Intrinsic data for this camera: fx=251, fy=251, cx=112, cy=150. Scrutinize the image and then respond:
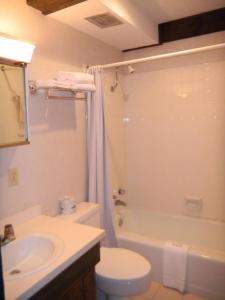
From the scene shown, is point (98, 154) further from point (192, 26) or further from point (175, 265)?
point (192, 26)

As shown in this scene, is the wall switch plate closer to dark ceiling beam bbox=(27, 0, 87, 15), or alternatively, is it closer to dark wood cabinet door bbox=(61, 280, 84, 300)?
dark wood cabinet door bbox=(61, 280, 84, 300)

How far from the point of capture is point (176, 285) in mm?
2211

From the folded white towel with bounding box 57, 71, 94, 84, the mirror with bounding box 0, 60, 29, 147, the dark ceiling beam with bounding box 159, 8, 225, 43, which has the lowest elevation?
the mirror with bounding box 0, 60, 29, 147

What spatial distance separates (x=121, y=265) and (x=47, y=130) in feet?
3.72

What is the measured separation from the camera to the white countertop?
103cm

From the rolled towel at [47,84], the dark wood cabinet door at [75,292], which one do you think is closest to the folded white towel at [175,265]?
the dark wood cabinet door at [75,292]

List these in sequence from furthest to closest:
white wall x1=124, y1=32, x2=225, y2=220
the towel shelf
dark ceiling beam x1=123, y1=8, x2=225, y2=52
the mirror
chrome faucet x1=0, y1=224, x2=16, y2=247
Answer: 1. white wall x1=124, y1=32, x2=225, y2=220
2. dark ceiling beam x1=123, y1=8, x2=225, y2=52
3. the towel shelf
4. the mirror
5. chrome faucet x1=0, y1=224, x2=16, y2=247

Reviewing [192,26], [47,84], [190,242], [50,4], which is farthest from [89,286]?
[192,26]

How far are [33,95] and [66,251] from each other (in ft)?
3.61

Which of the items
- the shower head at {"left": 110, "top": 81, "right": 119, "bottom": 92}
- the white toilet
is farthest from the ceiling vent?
the white toilet

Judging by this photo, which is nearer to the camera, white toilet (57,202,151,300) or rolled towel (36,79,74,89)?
white toilet (57,202,151,300)

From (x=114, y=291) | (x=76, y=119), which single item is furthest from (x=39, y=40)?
(x=114, y=291)

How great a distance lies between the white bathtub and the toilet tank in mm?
453

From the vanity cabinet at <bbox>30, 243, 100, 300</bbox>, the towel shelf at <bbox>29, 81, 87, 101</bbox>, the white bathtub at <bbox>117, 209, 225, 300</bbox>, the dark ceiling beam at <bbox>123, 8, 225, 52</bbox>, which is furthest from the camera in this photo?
the dark ceiling beam at <bbox>123, 8, 225, 52</bbox>
